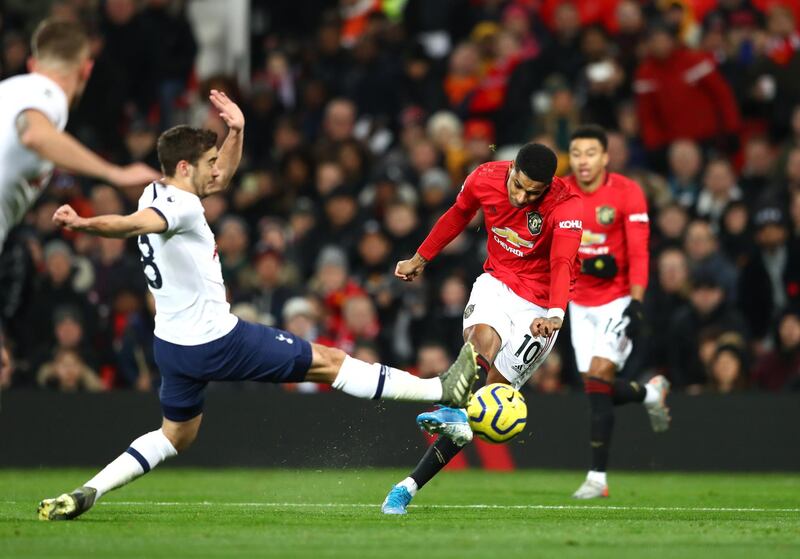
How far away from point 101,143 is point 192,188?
33.6 feet

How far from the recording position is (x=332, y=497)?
12.1m

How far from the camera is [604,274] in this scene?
12938 mm

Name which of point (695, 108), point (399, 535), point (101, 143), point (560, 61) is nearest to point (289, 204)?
point (101, 143)

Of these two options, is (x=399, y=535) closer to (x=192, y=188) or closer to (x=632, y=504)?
(x=192, y=188)

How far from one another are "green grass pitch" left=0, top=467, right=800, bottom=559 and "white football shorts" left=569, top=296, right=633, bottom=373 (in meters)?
1.16

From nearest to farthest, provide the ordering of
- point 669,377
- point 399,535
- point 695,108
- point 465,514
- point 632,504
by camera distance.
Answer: point 399,535 → point 465,514 → point 632,504 → point 669,377 → point 695,108

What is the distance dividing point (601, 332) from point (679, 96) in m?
6.23

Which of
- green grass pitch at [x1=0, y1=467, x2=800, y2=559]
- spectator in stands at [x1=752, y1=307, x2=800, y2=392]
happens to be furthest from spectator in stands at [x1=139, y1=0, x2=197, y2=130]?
spectator in stands at [x1=752, y1=307, x2=800, y2=392]

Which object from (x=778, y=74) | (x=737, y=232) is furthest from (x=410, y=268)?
(x=778, y=74)

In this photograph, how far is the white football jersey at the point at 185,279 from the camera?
364 inches

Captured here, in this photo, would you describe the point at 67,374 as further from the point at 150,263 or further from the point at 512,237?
the point at 150,263

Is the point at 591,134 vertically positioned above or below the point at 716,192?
above

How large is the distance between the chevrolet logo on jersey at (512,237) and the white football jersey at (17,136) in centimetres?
327

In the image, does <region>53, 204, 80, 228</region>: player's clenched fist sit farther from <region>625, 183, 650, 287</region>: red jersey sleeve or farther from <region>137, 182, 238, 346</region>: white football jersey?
<region>625, 183, 650, 287</region>: red jersey sleeve
